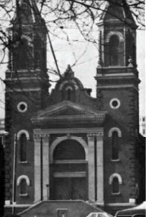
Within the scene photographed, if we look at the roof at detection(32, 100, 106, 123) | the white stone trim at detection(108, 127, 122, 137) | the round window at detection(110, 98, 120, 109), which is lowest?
the white stone trim at detection(108, 127, 122, 137)

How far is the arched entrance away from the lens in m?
Answer: 43.7

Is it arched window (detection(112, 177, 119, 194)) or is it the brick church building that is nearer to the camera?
the brick church building

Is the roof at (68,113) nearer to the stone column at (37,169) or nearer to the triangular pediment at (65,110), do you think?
the triangular pediment at (65,110)

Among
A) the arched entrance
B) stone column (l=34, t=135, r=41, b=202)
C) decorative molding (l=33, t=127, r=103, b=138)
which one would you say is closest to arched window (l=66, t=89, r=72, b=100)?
decorative molding (l=33, t=127, r=103, b=138)

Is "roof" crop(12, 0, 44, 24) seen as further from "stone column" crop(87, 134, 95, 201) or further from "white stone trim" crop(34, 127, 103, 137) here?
"white stone trim" crop(34, 127, 103, 137)

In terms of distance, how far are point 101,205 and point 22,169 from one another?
5.02 meters

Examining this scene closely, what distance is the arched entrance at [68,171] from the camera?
4366 centimetres

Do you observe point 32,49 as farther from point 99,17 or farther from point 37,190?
point 37,190

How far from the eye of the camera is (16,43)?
31.9 ft

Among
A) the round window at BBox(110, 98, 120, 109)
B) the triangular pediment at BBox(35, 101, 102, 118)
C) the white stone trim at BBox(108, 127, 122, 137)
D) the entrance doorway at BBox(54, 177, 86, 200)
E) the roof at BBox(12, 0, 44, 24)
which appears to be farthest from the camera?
the triangular pediment at BBox(35, 101, 102, 118)

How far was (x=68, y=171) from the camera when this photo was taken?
44.2 meters

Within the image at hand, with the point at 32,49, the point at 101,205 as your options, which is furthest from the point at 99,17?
the point at 101,205

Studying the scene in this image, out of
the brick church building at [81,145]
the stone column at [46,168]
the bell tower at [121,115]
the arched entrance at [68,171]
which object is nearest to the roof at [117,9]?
the brick church building at [81,145]

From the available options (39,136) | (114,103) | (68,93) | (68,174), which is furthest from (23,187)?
(114,103)
